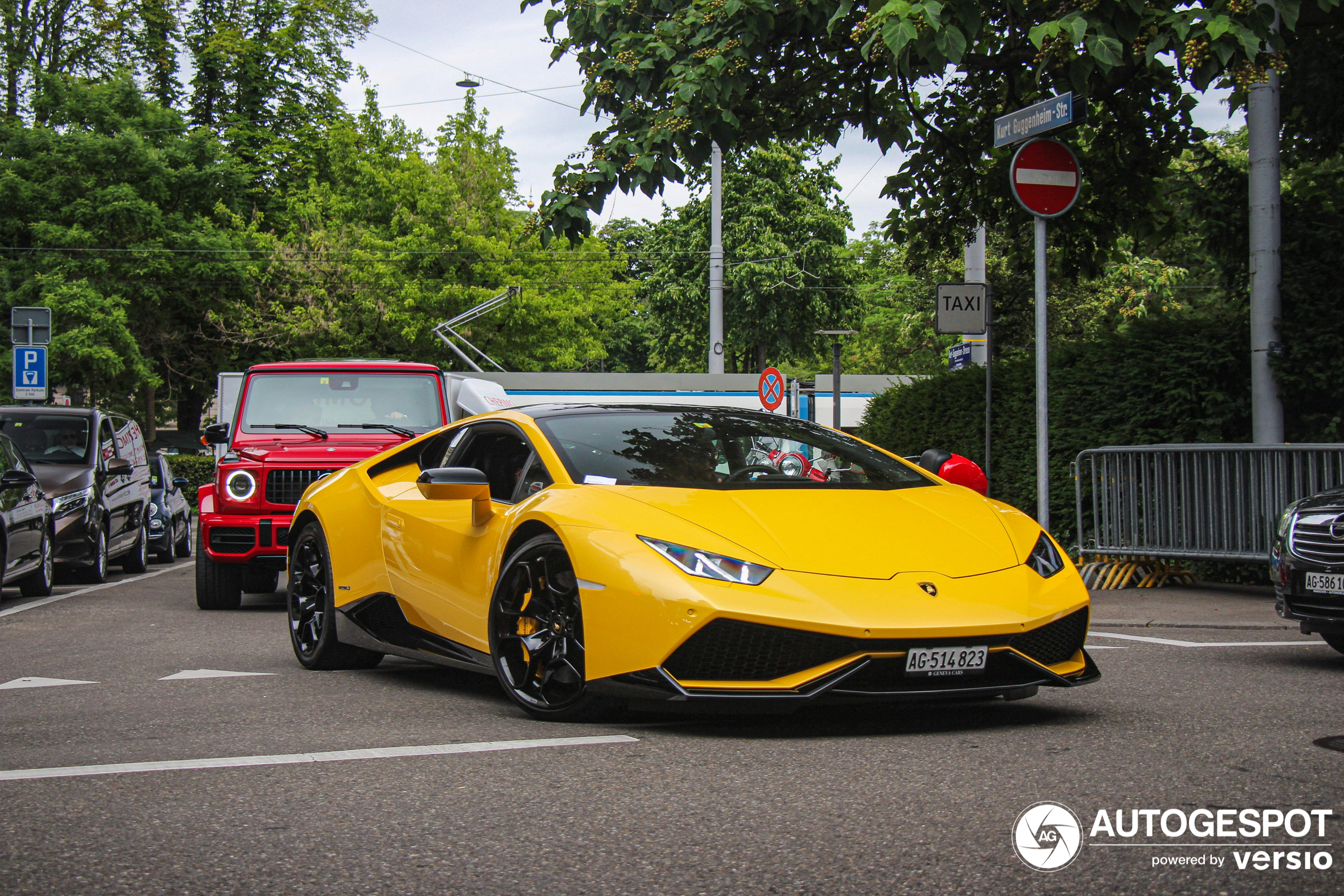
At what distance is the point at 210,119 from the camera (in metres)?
45.1

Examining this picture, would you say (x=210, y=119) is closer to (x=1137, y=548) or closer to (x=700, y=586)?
(x=1137, y=548)

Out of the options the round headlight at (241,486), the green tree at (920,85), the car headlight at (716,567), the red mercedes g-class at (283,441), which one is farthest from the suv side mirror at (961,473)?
the round headlight at (241,486)

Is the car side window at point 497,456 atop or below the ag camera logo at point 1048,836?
atop

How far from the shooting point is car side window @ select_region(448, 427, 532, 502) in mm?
6074

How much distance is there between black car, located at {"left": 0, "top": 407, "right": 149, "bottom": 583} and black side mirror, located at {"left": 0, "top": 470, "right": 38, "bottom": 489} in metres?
1.70

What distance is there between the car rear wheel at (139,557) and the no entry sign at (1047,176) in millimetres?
11220

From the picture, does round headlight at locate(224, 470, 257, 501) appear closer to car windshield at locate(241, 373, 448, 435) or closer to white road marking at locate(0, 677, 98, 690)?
car windshield at locate(241, 373, 448, 435)

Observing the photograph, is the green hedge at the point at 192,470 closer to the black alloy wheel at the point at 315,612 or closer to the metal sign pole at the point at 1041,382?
the metal sign pole at the point at 1041,382

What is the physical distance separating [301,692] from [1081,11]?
619 centimetres

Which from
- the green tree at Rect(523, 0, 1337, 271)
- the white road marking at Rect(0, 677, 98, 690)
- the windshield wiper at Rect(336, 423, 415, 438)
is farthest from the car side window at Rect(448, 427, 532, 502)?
the windshield wiper at Rect(336, 423, 415, 438)

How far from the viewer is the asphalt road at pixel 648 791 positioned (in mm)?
3279

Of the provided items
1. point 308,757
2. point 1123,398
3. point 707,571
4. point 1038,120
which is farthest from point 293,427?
point 707,571

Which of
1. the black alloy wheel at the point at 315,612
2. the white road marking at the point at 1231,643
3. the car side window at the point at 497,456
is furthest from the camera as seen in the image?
the white road marking at the point at 1231,643

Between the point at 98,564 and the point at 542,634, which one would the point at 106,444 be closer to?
the point at 98,564
